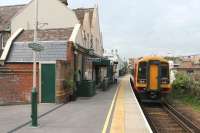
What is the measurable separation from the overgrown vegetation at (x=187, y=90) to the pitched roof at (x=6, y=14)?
55.4ft

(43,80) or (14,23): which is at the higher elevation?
(14,23)

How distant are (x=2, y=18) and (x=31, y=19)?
3693mm

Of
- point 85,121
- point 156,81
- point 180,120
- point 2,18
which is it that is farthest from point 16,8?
point 85,121

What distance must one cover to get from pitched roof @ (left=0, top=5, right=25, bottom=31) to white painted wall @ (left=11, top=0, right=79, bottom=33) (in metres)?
0.91

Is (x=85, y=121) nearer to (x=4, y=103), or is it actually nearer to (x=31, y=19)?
(x=4, y=103)

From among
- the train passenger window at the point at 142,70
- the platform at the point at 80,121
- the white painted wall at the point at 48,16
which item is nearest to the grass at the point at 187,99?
the train passenger window at the point at 142,70

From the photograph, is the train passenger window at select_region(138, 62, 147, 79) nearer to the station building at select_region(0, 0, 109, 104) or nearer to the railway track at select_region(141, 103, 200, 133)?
the railway track at select_region(141, 103, 200, 133)

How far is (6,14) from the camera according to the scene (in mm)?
40250

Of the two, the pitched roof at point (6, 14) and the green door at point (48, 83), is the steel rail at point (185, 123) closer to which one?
the green door at point (48, 83)

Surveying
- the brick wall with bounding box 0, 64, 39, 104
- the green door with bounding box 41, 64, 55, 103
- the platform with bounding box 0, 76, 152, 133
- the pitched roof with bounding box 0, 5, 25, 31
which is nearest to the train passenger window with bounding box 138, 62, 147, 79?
the green door with bounding box 41, 64, 55, 103

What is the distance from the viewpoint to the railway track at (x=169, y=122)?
17.8m

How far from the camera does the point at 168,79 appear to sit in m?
27.8

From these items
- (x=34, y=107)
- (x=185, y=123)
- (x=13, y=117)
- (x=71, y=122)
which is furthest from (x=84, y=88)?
(x=34, y=107)

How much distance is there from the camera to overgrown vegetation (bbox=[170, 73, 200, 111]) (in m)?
30.0
